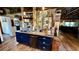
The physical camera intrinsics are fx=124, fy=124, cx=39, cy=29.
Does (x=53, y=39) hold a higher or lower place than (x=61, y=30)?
lower

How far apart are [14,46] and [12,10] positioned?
0.66 metres

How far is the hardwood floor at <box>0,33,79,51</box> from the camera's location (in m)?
2.22

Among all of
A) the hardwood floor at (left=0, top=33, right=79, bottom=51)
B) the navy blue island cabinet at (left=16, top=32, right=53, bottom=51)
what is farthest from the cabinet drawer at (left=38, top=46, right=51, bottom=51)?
the hardwood floor at (left=0, top=33, right=79, bottom=51)

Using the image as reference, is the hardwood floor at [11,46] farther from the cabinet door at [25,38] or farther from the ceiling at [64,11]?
the ceiling at [64,11]

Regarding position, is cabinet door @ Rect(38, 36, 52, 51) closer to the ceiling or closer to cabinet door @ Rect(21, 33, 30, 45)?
cabinet door @ Rect(21, 33, 30, 45)

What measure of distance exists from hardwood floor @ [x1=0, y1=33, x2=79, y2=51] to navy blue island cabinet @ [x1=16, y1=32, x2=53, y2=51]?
0.08 m

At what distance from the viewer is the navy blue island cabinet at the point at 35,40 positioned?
2264 mm

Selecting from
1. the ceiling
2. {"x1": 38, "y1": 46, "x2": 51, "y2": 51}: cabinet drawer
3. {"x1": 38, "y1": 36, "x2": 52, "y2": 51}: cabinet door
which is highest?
the ceiling

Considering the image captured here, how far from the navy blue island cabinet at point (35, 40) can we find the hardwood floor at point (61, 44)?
0.26 feet

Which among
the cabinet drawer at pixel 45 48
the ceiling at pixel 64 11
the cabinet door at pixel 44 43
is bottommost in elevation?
the cabinet drawer at pixel 45 48

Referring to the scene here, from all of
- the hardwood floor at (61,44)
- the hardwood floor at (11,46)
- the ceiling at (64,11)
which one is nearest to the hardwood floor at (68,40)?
the hardwood floor at (61,44)

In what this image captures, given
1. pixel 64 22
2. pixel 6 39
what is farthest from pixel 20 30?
pixel 64 22

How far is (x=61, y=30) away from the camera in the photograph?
2211 mm
